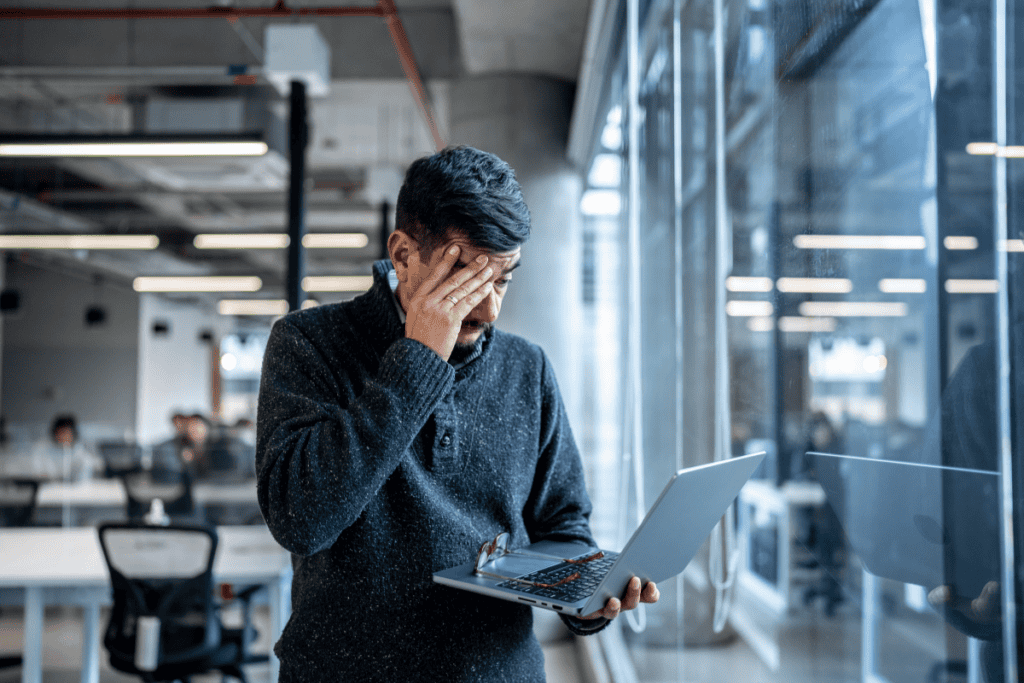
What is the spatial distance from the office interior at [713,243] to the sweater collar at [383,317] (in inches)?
20.3

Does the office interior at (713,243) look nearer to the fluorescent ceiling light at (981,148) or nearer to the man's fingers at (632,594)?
the fluorescent ceiling light at (981,148)

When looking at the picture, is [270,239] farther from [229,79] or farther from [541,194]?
[541,194]

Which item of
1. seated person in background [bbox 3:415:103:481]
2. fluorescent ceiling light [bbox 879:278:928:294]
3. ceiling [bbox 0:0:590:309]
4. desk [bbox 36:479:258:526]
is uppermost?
ceiling [bbox 0:0:590:309]

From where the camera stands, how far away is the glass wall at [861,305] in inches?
24.9

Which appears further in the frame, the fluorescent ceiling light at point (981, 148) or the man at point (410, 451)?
the man at point (410, 451)

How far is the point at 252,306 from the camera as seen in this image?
1377cm

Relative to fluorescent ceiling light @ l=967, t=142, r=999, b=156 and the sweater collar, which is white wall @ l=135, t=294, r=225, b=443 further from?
fluorescent ceiling light @ l=967, t=142, r=999, b=156

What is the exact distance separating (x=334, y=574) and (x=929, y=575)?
714 millimetres

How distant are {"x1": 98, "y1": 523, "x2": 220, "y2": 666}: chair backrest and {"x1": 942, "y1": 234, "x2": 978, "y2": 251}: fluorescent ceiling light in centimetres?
264

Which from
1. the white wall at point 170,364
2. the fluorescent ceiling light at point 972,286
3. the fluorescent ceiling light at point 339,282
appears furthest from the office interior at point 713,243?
the white wall at point 170,364

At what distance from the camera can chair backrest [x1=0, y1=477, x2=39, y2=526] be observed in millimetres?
5059

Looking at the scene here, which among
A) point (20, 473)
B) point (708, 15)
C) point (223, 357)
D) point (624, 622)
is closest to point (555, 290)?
point (624, 622)

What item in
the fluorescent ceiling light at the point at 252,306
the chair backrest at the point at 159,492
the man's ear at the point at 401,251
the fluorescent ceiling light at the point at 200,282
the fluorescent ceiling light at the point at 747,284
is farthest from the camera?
the fluorescent ceiling light at the point at 252,306

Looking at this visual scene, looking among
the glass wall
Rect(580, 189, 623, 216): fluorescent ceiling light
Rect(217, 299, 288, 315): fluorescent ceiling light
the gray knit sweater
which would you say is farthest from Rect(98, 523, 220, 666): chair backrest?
Rect(217, 299, 288, 315): fluorescent ceiling light
